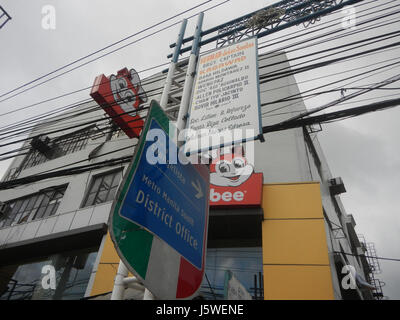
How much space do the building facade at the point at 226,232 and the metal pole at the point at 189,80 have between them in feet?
1.25

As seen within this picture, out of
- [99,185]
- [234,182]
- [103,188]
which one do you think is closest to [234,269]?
[234,182]

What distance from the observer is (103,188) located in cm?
1277

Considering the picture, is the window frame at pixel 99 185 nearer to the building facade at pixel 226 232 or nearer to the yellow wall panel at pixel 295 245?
the building facade at pixel 226 232

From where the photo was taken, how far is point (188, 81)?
192 inches

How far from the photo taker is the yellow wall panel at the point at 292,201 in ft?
27.0

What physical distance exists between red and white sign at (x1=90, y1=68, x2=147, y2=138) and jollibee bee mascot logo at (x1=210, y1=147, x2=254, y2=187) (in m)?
3.71

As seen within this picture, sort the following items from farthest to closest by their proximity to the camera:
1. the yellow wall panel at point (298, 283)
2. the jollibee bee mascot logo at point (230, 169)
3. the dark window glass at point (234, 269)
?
the jollibee bee mascot logo at point (230, 169) → the dark window glass at point (234, 269) → the yellow wall panel at point (298, 283)

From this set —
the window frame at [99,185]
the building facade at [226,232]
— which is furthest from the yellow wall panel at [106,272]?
the window frame at [99,185]

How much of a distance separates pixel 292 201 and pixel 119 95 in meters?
8.06

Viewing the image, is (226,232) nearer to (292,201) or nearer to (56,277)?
(292,201)

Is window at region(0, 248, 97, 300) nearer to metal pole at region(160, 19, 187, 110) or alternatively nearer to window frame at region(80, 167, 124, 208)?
Result: window frame at region(80, 167, 124, 208)

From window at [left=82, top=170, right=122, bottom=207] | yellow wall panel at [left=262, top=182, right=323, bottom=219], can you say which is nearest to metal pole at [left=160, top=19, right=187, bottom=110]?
yellow wall panel at [left=262, top=182, right=323, bottom=219]
